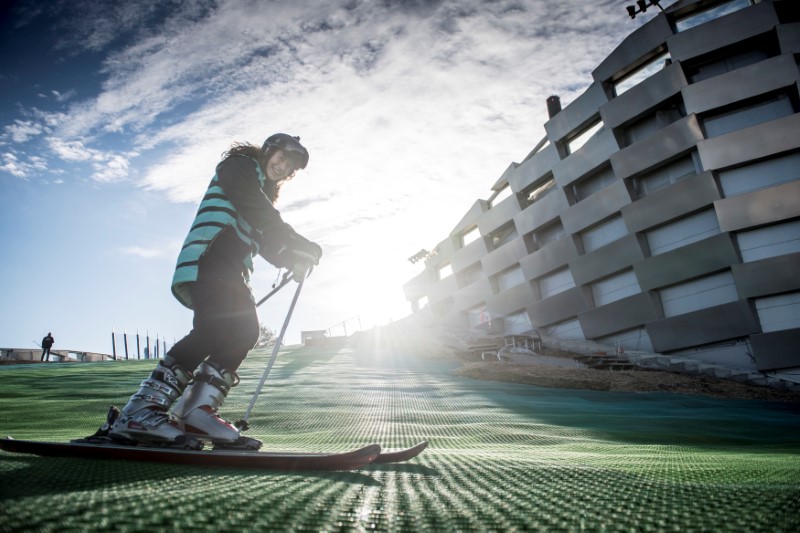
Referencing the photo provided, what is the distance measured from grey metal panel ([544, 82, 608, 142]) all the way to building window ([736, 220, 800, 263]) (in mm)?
8707

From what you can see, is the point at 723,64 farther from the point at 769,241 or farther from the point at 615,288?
the point at 615,288

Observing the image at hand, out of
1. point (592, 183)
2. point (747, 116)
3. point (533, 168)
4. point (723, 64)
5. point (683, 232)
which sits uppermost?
point (723, 64)

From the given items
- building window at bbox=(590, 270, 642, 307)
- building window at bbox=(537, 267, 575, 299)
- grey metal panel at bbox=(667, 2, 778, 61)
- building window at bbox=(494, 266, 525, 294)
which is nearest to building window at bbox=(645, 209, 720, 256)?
building window at bbox=(590, 270, 642, 307)

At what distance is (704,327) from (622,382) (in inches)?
276

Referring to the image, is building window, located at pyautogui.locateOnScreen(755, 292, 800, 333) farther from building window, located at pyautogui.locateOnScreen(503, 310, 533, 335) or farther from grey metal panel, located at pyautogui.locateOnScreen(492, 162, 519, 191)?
grey metal panel, located at pyautogui.locateOnScreen(492, 162, 519, 191)

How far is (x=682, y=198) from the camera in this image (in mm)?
16969

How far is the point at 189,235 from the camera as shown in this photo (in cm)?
237

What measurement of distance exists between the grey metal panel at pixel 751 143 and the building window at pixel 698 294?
13.8 ft

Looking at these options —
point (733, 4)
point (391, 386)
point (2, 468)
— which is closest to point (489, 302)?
point (733, 4)

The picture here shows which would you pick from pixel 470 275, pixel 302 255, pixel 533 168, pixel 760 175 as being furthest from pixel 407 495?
pixel 470 275

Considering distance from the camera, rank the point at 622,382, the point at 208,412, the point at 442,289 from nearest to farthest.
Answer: the point at 208,412 → the point at 622,382 → the point at 442,289

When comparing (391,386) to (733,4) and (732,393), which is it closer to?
(732,393)

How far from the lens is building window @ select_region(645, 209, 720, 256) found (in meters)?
16.6

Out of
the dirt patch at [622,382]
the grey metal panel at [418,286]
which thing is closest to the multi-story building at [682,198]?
the dirt patch at [622,382]
